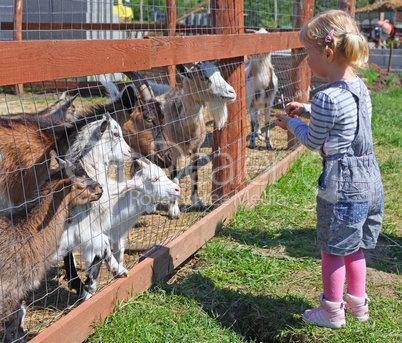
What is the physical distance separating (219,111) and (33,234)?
260 cm

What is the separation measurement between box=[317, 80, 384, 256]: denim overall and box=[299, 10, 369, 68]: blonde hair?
171mm

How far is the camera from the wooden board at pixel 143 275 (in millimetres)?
2525

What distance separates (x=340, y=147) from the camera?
8.11 feet

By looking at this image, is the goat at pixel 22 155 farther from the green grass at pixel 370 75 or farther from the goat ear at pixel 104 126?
the green grass at pixel 370 75

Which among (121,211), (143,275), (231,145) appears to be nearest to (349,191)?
(143,275)

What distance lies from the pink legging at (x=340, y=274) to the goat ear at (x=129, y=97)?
264 cm

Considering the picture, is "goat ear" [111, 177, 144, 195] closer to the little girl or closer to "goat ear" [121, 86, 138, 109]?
"goat ear" [121, 86, 138, 109]

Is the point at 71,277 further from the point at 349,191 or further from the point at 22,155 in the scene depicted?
the point at 349,191

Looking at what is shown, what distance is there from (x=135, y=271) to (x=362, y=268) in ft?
4.83

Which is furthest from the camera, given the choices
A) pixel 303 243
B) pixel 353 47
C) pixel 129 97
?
pixel 129 97

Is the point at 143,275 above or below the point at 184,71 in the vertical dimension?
below

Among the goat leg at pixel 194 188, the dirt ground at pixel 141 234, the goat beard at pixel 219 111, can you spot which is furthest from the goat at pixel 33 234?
the goat leg at pixel 194 188

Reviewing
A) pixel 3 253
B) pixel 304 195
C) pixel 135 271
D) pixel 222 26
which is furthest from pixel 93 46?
pixel 304 195

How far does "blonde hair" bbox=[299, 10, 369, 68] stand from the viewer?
2.34m
